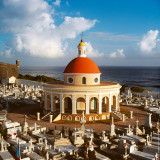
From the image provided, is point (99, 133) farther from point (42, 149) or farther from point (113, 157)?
point (42, 149)

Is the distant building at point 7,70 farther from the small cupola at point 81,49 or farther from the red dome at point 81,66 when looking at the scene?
the red dome at point 81,66

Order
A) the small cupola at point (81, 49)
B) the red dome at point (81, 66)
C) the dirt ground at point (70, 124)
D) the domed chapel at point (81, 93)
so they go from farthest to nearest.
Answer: the small cupola at point (81, 49)
the red dome at point (81, 66)
the domed chapel at point (81, 93)
the dirt ground at point (70, 124)

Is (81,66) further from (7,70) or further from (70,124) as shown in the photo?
(7,70)

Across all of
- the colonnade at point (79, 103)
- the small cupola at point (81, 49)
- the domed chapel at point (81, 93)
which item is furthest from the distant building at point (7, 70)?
the domed chapel at point (81, 93)

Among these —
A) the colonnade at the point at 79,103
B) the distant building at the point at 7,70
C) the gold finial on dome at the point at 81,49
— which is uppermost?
the gold finial on dome at the point at 81,49

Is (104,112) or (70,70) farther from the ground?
(70,70)

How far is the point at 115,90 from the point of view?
96.2ft

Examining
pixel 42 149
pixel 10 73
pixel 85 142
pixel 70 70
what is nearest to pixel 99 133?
pixel 85 142

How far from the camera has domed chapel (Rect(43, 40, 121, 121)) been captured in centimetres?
2717

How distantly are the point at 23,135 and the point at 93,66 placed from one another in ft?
48.6

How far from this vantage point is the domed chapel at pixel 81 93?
89.1 feet

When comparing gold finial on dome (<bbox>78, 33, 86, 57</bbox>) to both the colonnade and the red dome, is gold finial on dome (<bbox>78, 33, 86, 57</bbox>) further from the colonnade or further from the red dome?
the colonnade

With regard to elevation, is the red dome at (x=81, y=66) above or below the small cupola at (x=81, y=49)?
below

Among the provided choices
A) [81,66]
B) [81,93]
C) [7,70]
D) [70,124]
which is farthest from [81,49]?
[7,70]
